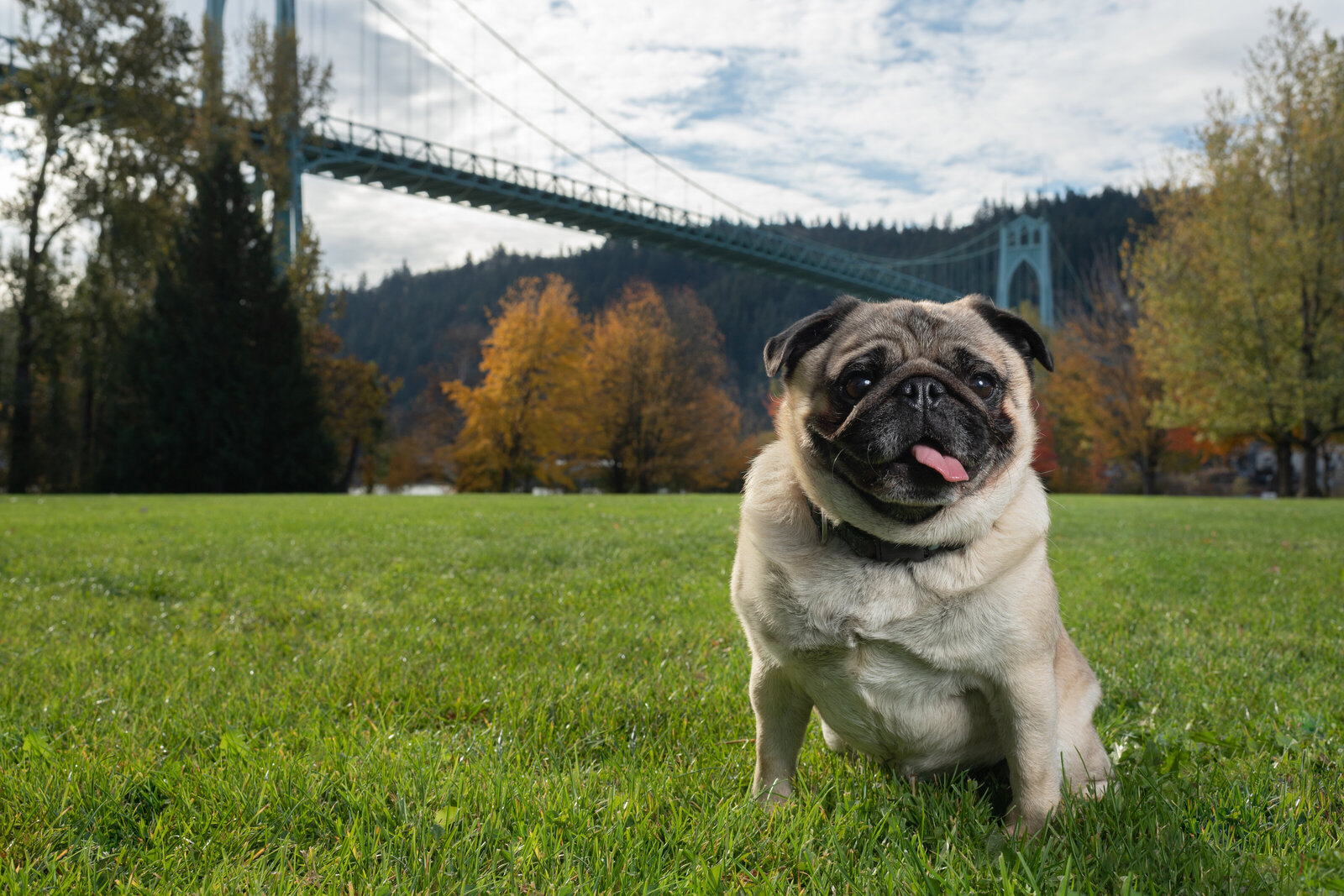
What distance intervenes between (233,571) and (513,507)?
8047mm

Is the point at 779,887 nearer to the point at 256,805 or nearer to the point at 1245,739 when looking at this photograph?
the point at 256,805

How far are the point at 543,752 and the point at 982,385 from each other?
5.67ft

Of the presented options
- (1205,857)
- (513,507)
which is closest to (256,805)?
(1205,857)

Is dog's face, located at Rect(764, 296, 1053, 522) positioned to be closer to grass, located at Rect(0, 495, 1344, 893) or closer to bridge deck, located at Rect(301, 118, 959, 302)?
grass, located at Rect(0, 495, 1344, 893)

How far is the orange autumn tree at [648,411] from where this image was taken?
114 ft

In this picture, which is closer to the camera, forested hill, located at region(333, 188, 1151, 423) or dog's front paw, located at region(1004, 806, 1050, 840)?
dog's front paw, located at region(1004, 806, 1050, 840)

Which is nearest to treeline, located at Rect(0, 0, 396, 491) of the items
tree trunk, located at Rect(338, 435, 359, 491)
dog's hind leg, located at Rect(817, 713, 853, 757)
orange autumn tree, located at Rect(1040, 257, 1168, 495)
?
tree trunk, located at Rect(338, 435, 359, 491)

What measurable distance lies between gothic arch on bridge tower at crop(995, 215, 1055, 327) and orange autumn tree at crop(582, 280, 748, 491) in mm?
24760

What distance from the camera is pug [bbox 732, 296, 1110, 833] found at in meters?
2.01

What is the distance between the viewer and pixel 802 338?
2471 mm

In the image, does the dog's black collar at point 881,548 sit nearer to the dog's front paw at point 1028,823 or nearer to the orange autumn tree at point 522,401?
the dog's front paw at point 1028,823

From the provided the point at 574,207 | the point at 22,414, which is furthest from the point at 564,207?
the point at 22,414

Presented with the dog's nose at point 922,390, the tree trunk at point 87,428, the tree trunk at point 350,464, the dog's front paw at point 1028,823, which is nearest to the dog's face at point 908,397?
the dog's nose at point 922,390

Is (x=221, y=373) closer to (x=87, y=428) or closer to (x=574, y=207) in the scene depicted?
(x=87, y=428)
